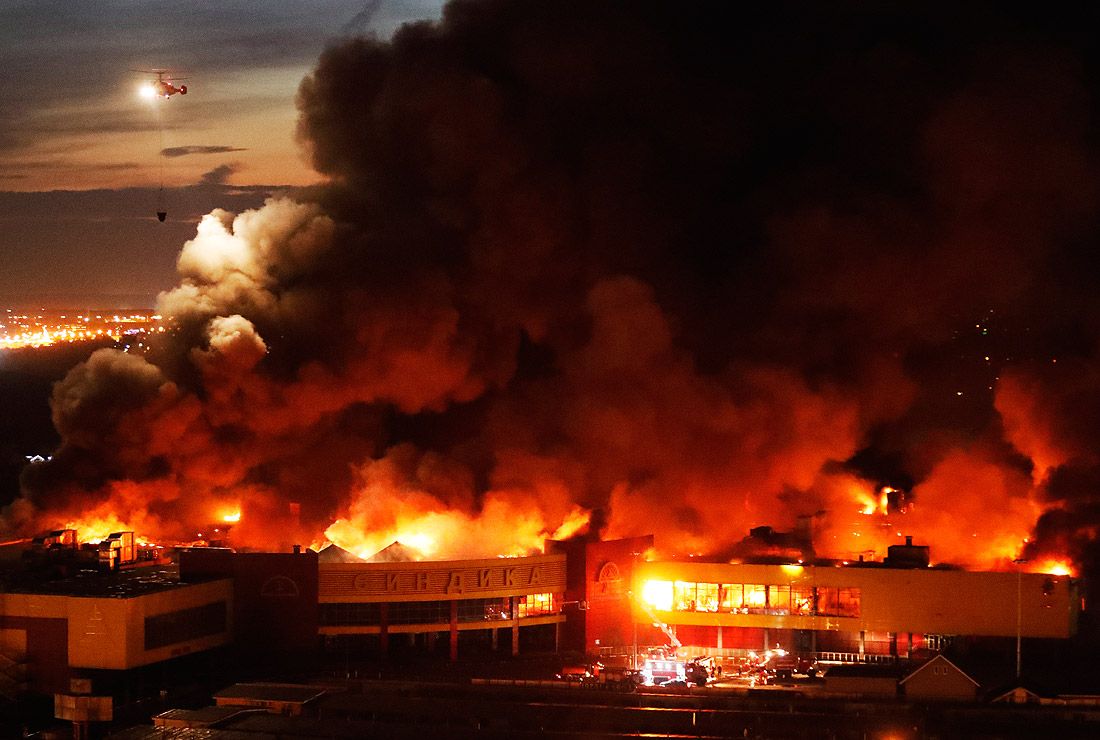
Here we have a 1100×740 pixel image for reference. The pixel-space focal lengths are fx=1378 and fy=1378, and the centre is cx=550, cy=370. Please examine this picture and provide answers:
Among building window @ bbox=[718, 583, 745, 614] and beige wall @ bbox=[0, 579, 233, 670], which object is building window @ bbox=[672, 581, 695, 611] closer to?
building window @ bbox=[718, 583, 745, 614]

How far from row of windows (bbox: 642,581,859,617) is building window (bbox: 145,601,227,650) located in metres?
14.3

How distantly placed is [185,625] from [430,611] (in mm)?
7900

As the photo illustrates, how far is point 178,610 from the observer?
39.0 meters

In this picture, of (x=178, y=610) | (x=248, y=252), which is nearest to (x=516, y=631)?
(x=178, y=610)

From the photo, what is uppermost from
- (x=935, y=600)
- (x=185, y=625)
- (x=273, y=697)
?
(x=935, y=600)

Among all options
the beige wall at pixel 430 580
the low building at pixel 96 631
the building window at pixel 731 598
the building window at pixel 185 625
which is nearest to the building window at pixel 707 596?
the building window at pixel 731 598

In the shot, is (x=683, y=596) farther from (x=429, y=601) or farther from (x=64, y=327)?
(x=64, y=327)

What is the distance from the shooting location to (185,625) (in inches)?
1547

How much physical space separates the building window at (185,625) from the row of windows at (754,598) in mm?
14330

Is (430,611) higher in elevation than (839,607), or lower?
lower

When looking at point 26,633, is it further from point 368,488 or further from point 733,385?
point 733,385

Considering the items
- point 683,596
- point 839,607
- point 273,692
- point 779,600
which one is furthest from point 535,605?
point 273,692

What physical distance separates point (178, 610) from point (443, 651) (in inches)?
346

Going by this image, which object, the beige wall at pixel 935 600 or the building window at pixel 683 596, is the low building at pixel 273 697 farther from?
the beige wall at pixel 935 600
